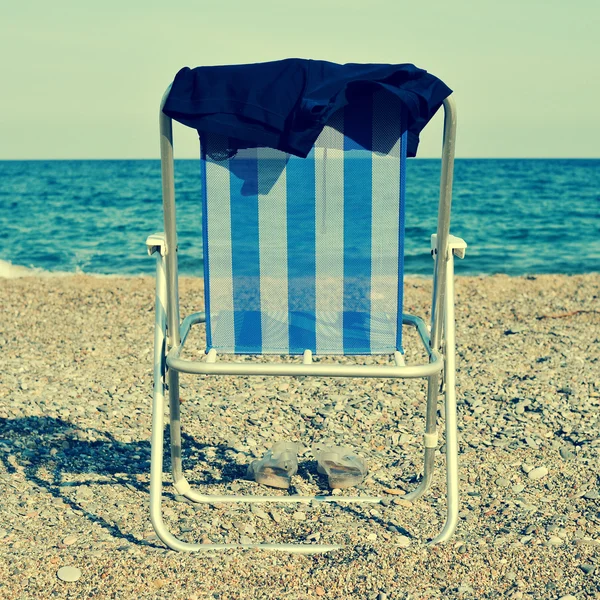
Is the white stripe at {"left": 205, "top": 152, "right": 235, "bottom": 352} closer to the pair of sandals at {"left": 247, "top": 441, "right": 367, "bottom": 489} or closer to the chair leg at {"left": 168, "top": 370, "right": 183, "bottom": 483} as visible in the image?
the chair leg at {"left": 168, "top": 370, "right": 183, "bottom": 483}

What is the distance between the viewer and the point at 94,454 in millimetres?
3615

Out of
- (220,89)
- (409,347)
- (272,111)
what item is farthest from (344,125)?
(409,347)

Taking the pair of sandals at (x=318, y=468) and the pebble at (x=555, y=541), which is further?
the pair of sandals at (x=318, y=468)

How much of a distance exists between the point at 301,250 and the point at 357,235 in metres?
0.21

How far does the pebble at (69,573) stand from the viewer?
2.39 metres

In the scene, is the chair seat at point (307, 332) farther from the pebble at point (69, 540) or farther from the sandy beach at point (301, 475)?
the pebble at point (69, 540)

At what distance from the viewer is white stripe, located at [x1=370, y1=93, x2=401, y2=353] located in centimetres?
254

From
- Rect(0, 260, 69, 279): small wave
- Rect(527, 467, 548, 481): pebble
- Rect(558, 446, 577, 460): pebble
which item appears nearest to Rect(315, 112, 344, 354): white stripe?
Rect(527, 467, 548, 481): pebble

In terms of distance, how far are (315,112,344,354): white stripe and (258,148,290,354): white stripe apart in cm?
12

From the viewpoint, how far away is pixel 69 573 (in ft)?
7.94

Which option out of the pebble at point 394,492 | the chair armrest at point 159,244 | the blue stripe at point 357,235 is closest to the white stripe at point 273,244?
the blue stripe at point 357,235

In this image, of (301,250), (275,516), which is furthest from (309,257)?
(275,516)

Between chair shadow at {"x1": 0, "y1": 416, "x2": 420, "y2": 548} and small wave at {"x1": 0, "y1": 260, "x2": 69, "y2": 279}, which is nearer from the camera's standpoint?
chair shadow at {"x1": 0, "y1": 416, "x2": 420, "y2": 548}

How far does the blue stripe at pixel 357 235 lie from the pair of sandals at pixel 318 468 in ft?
2.68
